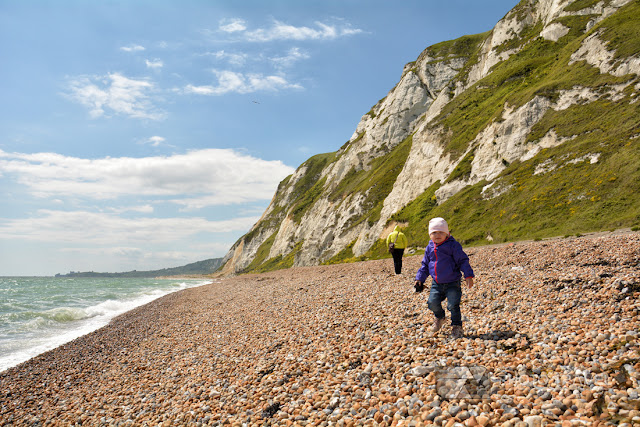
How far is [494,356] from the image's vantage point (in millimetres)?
7078

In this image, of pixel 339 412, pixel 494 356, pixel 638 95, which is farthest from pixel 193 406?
pixel 638 95

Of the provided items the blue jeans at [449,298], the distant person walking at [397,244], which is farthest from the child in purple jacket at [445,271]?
the distant person walking at [397,244]

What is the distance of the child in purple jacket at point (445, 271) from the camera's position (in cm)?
859

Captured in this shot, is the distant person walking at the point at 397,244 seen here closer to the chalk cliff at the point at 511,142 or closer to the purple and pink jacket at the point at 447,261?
the purple and pink jacket at the point at 447,261

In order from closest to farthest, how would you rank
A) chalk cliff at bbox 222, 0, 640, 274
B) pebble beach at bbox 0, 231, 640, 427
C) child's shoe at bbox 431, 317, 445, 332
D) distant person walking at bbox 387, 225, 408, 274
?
1. pebble beach at bbox 0, 231, 640, 427
2. child's shoe at bbox 431, 317, 445, 332
3. distant person walking at bbox 387, 225, 408, 274
4. chalk cliff at bbox 222, 0, 640, 274

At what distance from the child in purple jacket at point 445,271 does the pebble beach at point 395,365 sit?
55 cm

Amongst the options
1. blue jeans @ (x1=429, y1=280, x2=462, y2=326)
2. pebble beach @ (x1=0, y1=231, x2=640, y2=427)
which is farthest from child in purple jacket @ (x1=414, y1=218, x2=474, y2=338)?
pebble beach @ (x1=0, y1=231, x2=640, y2=427)

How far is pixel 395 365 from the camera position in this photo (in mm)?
7695

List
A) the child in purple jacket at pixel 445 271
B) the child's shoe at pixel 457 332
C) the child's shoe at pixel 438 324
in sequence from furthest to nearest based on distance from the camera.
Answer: the child's shoe at pixel 438 324, the child in purple jacket at pixel 445 271, the child's shoe at pixel 457 332

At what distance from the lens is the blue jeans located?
8.60 m

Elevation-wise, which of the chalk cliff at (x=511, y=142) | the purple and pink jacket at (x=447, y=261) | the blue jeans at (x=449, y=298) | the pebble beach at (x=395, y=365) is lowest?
the pebble beach at (x=395, y=365)

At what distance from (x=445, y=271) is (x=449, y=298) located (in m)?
0.71

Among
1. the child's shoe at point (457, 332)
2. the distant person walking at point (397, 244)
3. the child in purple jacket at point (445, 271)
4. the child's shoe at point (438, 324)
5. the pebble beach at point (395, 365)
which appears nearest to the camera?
the pebble beach at point (395, 365)

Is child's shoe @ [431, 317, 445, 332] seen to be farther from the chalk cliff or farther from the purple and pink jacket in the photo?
the chalk cliff
